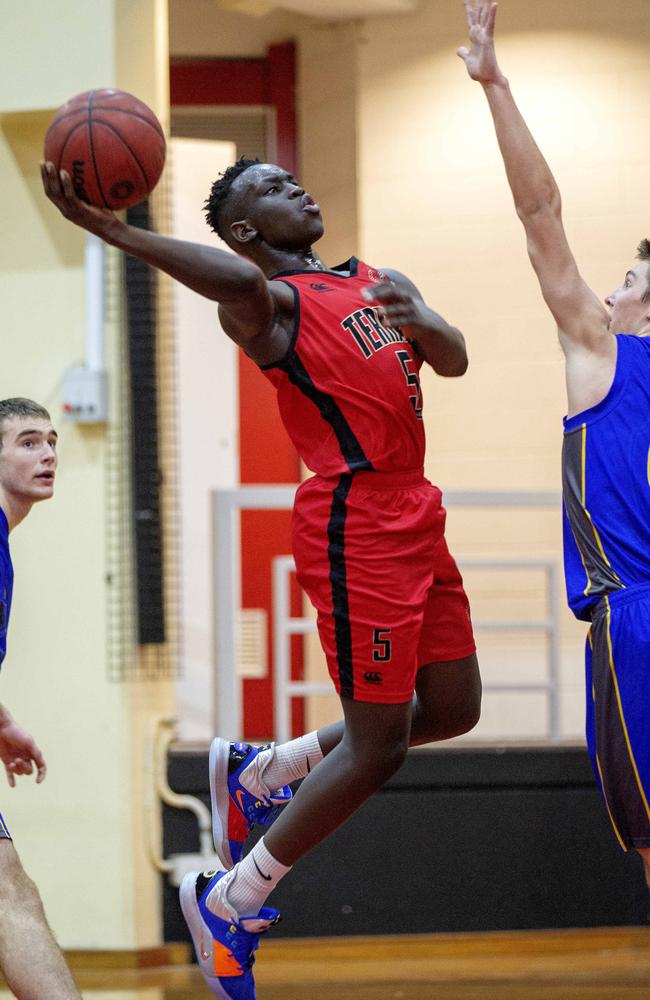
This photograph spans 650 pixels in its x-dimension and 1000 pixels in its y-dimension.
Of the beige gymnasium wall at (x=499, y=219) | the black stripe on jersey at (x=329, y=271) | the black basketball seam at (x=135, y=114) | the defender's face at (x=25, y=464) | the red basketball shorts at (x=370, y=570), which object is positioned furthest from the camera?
the beige gymnasium wall at (x=499, y=219)

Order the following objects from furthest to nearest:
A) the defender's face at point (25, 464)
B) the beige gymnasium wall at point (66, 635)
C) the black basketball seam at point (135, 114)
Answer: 1. the beige gymnasium wall at point (66, 635)
2. the defender's face at point (25, 464)
3. the black basketball seam at point (135, 114)

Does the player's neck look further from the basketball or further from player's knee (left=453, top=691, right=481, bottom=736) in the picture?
player's knee (left=453, top=691, right=481, bottom=736)

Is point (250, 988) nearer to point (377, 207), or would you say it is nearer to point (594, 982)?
point (594, 982)

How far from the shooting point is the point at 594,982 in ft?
16.2

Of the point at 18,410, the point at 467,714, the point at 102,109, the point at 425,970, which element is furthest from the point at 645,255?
the point at 425,970

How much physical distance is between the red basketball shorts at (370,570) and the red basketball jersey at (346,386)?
0.21 feet

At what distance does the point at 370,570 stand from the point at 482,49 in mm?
1239

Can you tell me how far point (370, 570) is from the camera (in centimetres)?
330

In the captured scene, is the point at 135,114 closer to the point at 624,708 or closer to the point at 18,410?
the point at 18,410

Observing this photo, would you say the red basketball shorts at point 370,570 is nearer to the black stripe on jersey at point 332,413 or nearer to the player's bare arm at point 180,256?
the black stripe on jersey at point 332,413

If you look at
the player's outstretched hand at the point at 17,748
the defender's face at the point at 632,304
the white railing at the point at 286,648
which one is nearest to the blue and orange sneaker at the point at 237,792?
the player's outstretched hand at the point at 17,748

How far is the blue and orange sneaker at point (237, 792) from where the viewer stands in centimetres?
374

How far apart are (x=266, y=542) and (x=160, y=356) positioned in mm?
2755

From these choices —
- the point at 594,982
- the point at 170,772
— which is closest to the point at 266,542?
the point at 170,772
